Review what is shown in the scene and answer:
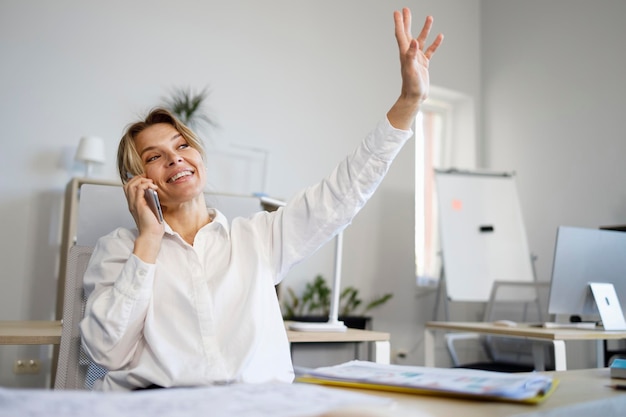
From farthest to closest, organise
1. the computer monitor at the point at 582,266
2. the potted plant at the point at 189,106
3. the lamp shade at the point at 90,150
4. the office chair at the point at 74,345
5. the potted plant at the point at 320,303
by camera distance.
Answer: the potted plant at the point at 320,303, the potted plant at the point at 189,106, the lamp shade at the point at 90,150, the computer monitor at the point at 582,266, the office chair at the point at 74,345

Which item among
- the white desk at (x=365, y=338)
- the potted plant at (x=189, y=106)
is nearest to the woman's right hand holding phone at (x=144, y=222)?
the white desk at (x=365, y=338)

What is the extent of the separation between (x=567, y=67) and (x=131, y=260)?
13.9ft

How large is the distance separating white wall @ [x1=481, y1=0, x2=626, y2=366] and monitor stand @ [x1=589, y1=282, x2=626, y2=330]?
1.66m

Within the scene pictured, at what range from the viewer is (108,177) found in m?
3.61

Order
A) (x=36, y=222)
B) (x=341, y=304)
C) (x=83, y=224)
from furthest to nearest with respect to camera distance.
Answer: (x=341, y=304) → (x=36, y=222) → (x=83, y=224)

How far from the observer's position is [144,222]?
49.3 inches

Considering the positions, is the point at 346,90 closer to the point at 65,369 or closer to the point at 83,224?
the point at 83,224

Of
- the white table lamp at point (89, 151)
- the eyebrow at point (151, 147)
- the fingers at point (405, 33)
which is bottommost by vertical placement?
the eyebrow at point (151, 147)

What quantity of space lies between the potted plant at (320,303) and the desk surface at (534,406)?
10.00 ft

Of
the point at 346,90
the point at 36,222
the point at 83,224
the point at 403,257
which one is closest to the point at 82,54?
the point at 36,222

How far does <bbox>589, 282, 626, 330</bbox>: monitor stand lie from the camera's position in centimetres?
244

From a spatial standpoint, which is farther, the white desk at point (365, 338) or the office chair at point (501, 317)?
the office chair at point (501, 317)

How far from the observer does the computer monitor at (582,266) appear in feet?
7.99

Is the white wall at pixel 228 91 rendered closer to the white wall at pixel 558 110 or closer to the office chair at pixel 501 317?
the white wall at pixel 558 110
